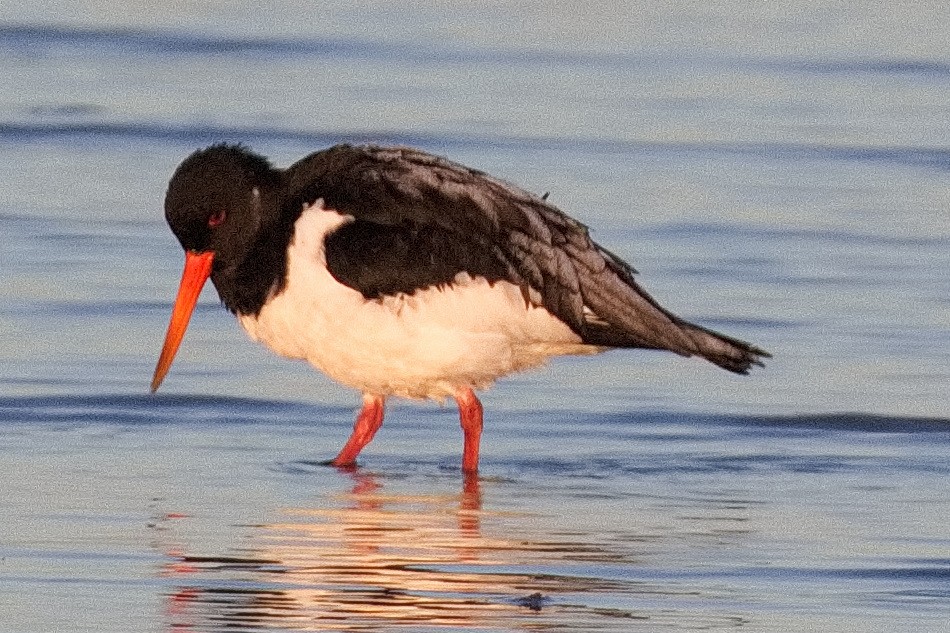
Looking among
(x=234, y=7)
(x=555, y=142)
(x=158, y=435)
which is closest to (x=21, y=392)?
(x=158, y=435)

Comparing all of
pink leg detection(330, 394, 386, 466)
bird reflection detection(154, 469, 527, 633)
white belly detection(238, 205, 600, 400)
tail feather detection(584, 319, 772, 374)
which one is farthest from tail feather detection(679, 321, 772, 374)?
bird reflection detection(154, 469, 527, 633)

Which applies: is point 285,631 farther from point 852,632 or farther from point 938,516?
point 938,516

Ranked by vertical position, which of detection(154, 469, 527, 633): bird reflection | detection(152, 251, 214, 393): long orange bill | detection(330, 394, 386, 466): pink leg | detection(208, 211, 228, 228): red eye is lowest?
detection(154, 469, 527, 633): bird reflection

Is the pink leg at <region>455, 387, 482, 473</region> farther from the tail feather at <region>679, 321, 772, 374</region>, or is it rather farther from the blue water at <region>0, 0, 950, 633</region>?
the tail feather at <region>679, 321, 772, 374</region>

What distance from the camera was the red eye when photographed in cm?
997

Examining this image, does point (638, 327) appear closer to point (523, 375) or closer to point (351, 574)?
point (523, 375)

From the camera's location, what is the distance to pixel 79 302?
12.3 metres

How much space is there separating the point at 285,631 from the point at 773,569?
1698 millimetres

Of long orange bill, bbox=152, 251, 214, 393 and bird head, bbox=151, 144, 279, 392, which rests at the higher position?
bird head, bbox=151, 144, 279, 392

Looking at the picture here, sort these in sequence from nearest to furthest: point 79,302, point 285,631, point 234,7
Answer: point 285,631
point 79,302
point 234,7

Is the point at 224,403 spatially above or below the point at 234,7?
below

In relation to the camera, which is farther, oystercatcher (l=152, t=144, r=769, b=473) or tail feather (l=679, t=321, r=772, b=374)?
tail feather (l=679, t=321, r=772, b=374)

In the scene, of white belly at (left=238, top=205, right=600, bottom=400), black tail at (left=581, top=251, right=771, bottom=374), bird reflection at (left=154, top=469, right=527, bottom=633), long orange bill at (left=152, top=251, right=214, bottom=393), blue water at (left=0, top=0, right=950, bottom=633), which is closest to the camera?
bird reflection at (left=154, top=469, right=527, bottom=633)

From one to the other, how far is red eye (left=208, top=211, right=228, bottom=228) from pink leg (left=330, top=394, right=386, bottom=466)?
2.90ft
